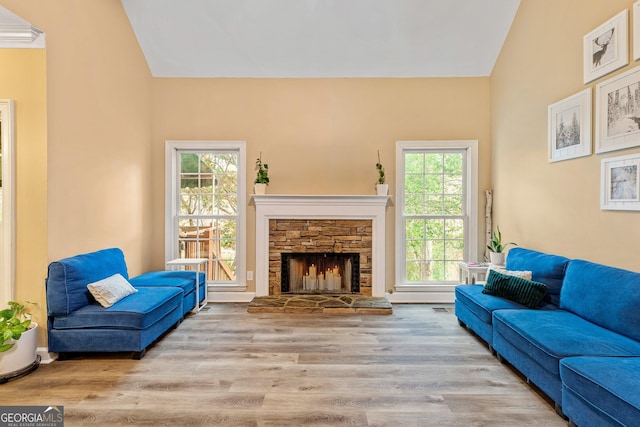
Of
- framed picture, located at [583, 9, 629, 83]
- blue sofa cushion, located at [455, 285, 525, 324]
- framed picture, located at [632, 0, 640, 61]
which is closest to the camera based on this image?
framed picture, located at [632, 0, 640, 61]

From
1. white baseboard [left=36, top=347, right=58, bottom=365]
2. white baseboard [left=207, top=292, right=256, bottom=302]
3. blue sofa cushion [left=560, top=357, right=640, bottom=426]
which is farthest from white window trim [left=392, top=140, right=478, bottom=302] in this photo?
white baseboard [left=36, top=347, right=58, bottom=365]

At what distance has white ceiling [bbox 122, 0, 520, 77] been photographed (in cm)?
377

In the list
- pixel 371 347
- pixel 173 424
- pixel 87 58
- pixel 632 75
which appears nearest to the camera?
pixel 173 424

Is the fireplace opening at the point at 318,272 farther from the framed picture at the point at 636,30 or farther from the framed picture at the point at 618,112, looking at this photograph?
the framed picture at the point at 636,30

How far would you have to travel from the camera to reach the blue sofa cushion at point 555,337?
1972 mm

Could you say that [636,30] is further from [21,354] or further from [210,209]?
[21,354]

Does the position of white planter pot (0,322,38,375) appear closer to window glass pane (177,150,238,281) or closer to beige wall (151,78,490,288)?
window glass pane (177,150,238,281)

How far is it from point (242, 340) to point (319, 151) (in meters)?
2.57

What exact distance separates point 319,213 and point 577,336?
115 inches

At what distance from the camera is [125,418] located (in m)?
2.00

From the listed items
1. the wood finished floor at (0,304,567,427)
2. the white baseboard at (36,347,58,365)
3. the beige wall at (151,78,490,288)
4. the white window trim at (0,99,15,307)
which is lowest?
the wood finished floor at (0,304,567,427)

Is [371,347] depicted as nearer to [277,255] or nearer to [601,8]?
[277,255]

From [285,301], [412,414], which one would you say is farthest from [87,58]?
[412,414]

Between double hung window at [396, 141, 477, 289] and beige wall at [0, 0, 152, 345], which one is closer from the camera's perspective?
beige wall at [0, 0, 152, 345]
